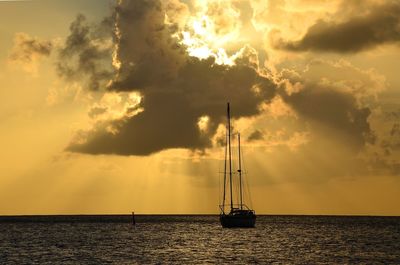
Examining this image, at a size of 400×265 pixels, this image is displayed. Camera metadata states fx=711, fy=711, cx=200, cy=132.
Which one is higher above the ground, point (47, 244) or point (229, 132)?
point (229, 132)

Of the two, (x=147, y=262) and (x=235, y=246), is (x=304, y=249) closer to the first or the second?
(x=235, y=246)

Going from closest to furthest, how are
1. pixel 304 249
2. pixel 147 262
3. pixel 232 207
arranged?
pixel 147 262 → pixel 304 249 → pixel 232 207

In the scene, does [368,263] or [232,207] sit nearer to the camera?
[368,263]

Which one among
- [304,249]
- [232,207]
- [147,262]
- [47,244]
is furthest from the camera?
[232,207]

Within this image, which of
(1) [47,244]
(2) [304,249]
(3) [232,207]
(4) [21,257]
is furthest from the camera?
(3) [232,207]

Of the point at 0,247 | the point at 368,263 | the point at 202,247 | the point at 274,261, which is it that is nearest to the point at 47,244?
the point at 0,247

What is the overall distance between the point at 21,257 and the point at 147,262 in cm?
1938

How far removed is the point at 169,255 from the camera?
104375 millimetres

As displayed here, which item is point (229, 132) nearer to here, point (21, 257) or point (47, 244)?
point (47, 244)

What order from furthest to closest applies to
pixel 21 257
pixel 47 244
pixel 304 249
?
pixel 47 244 < pixel 304 249 < pixel 21 257

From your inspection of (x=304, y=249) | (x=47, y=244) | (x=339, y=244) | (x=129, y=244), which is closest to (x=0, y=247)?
(x=47, y=244)

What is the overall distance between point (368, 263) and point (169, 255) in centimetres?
2877

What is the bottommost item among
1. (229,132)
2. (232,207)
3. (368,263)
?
(368,263)

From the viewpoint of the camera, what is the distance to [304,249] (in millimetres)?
117875
